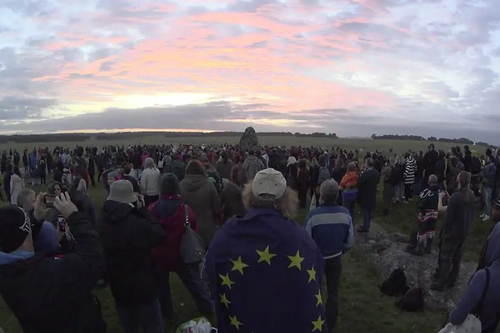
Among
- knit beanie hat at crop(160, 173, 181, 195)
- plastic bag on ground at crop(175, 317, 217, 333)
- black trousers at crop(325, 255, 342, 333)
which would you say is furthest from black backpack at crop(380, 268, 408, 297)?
knit beanie hat at crop(160, 173, 181, 195)

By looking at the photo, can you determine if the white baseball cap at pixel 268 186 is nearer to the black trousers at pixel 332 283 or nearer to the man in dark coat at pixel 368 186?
the black trousers at pixel 332 283

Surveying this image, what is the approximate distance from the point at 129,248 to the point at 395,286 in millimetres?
5123

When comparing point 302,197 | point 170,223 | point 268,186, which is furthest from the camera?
point 302,197

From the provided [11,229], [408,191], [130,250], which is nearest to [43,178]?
[408,191]

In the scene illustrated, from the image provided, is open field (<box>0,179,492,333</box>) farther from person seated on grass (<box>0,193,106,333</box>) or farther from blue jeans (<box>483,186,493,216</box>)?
blue jeans (<box>483,186,493,216</box>)

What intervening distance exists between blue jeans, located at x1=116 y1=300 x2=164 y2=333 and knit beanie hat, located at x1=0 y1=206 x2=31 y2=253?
1.83 m

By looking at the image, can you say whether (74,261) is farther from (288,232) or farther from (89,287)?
(288,232)

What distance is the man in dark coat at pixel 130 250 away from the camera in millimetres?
3635

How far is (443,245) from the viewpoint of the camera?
6.72 m

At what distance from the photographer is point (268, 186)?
2.67m

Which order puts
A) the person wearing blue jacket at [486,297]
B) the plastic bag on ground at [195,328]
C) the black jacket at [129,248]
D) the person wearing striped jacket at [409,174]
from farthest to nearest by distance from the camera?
the person wearing striped jacket at [409,174]
the plastic bag on ground at [195,328]
the black jacket at [129,248]
the person wearing blue jacket at [486,297]

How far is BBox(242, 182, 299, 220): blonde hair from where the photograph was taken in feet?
8.72

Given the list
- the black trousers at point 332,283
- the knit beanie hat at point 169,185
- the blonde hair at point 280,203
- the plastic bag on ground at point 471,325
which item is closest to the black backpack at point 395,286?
the black trousers at point 332,283

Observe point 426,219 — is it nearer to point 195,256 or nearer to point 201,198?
point 201,198
